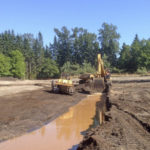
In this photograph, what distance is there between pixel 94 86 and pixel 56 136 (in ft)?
48.5

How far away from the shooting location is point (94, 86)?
77.0 feet

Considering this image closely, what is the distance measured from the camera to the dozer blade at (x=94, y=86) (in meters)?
23.1

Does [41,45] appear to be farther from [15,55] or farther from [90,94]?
[90,94]

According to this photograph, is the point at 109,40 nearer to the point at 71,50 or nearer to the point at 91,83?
the point at 71,50

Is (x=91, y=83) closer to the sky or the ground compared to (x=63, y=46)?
closer to the ground

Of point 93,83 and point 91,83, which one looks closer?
point 93,83

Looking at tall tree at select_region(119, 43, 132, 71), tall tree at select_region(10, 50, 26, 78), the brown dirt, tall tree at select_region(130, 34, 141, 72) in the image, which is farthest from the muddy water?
tall tree at select_region(119, 43, 132, 71)

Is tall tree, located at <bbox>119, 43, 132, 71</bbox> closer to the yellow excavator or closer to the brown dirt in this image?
the yellow excavator

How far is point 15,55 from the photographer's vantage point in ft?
207

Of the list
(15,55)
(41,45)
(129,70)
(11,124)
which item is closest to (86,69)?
(129,70)

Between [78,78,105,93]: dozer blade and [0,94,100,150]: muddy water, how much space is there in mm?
10757

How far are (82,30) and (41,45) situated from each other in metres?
21.0

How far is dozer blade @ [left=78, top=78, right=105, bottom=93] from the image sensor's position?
910 inches

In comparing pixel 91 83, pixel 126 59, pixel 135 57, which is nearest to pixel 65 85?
pixel 91 83
